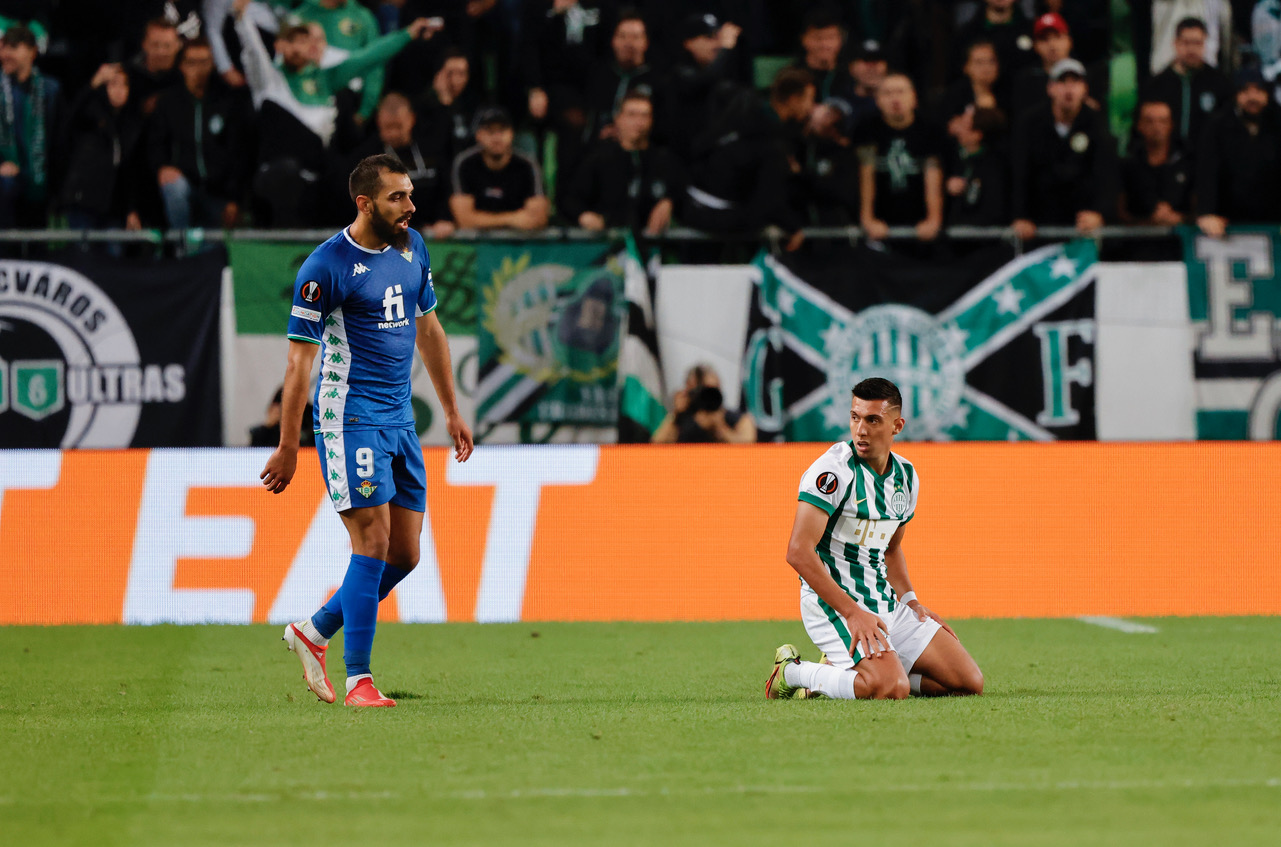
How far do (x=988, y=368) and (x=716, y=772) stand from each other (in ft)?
28.1

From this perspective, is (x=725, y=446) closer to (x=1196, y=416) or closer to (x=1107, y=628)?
(x=1107, y=628)

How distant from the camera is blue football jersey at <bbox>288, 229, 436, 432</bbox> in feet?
22.3

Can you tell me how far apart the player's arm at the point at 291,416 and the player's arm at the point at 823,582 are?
210 cm

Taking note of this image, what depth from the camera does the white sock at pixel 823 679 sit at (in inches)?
274

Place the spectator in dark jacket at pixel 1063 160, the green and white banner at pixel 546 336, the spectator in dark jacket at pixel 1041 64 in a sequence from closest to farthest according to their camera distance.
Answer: the green and white banner at pixel 546 336 < the spectator in dark jacket at pixel 1063 160 < the spectator in dark jacket at pixel 1041 64

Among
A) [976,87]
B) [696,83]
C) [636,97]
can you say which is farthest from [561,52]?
[976,87]

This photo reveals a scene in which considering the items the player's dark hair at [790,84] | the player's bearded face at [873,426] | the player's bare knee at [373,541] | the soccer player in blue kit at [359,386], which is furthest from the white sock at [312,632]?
the player's dark hair at [790,84]

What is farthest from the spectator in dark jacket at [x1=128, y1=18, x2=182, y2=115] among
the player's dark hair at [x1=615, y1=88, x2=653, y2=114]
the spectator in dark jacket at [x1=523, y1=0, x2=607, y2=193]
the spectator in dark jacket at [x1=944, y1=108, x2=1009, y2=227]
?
the spectator in dark jacket at [x1=944, y1=108, x2=1009, y2=227]

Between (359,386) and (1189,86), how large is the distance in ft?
32.6

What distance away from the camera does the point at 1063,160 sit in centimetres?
1361

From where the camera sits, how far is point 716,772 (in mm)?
5164

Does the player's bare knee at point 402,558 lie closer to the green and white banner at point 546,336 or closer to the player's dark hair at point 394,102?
the green and white banner at point 546,336

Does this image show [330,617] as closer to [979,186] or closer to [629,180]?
[629,180]

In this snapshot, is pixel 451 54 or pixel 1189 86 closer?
pixel 451 54
